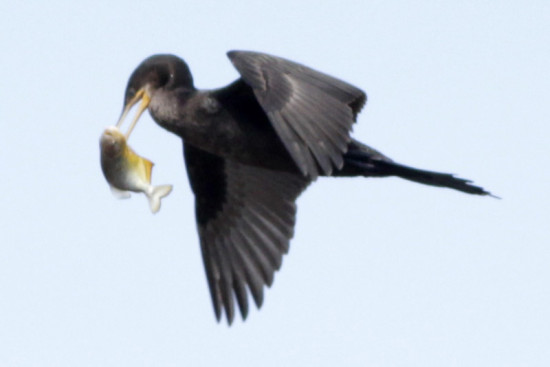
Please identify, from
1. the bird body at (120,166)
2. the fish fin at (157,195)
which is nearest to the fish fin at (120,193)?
the bird body at (120,166)

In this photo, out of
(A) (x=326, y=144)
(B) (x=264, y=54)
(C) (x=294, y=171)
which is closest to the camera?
(A) (x=326, y=144)

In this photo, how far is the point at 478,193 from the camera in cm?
968

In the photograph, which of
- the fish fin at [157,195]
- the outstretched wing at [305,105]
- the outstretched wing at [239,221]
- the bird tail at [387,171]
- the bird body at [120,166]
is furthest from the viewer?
the outstretched wing at [239,221]

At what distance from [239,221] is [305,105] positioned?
7.84 ft

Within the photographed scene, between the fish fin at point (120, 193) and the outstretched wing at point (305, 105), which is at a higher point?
the outstretched wing at point (305, 105)

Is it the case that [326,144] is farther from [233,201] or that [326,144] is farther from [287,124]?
[233,201]

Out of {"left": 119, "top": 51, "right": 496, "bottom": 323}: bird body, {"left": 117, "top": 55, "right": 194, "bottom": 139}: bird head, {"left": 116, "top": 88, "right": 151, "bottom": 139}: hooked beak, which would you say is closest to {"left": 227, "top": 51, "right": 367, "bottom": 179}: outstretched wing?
{"left": 119, "top": 51, "right": 496, "bottom": 323}: bird body

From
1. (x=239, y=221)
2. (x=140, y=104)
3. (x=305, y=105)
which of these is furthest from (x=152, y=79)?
(x=305, y=105)

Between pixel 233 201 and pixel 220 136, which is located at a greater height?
pixel 220 136

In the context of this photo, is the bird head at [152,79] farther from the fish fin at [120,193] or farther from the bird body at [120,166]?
the fish fin at [120,193]

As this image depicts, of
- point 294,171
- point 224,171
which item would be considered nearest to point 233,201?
point 224,171

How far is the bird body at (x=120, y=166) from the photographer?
30.0ft

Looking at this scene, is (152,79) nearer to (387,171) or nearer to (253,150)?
(253,150)

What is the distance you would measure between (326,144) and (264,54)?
91 centimetres
